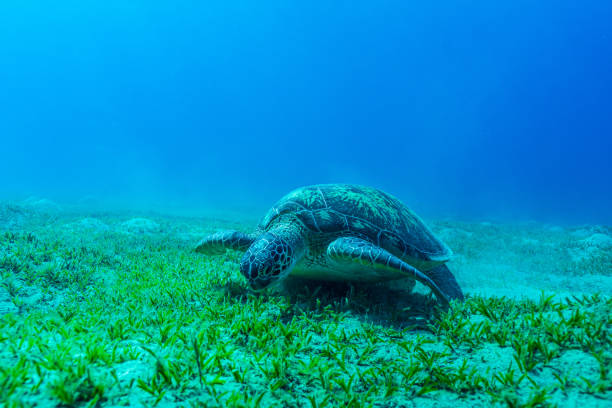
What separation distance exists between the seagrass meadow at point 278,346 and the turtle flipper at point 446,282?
0.53 meters

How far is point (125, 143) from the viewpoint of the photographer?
525 feet

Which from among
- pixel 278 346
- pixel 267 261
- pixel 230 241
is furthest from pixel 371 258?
pixel 230 241

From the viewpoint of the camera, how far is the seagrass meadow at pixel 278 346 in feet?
5.15

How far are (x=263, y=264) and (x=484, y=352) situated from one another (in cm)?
206

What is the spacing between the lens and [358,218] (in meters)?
3.74

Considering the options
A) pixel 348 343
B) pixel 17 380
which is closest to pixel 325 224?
pixel 348 343

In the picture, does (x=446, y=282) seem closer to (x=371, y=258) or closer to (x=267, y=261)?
(x=371, y=258)

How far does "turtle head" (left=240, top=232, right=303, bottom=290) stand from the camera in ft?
9.45

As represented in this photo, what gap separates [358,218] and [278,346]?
210cm

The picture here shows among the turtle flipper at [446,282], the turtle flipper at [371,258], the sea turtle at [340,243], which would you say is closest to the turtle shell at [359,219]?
the sea turtle at [340,243]

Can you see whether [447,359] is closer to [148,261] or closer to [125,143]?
[148,261]

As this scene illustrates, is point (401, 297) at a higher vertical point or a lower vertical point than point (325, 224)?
lower

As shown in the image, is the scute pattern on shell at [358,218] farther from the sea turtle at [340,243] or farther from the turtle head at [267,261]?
the turtle head at [267,261]

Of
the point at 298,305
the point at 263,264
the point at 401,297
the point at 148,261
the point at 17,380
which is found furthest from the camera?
the point at 148,261
